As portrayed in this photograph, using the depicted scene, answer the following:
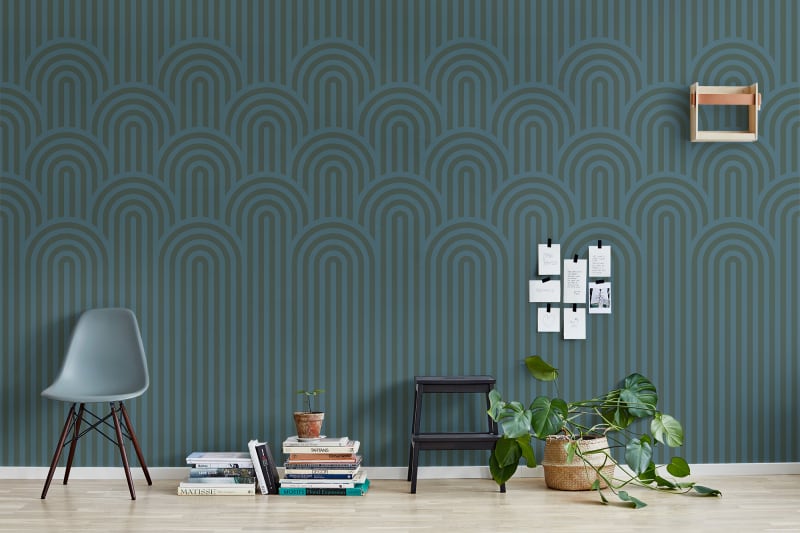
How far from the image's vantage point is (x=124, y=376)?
415cm

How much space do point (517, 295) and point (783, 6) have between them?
7.10ft

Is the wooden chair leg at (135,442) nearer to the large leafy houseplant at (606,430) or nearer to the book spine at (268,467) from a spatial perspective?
the book spine at (268,467)

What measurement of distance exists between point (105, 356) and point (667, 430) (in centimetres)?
287

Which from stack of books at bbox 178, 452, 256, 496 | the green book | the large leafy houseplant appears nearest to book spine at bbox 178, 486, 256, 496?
stack of books at bbox 178, 452, 256, 496

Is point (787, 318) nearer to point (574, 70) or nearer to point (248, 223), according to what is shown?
point (574, 70)

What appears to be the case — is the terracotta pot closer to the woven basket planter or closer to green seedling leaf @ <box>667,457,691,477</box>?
the woven basket planter

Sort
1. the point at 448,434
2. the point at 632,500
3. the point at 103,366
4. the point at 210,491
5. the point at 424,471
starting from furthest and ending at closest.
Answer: the point at 424,471
the point at 103,366
the point at 448,434
the point at 210,491
the point at 632,500

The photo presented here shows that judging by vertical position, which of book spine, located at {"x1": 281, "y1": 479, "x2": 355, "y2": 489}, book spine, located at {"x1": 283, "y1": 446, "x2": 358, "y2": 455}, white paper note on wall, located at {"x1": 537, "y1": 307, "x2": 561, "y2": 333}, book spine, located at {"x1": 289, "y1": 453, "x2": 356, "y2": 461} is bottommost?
book spine, located at {"x1": 281, "y1": 479, "x2": 355, "y2": 489}

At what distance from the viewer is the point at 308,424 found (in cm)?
402

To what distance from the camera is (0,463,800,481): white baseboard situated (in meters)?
4.25

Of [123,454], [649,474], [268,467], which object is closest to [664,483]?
[649,474]

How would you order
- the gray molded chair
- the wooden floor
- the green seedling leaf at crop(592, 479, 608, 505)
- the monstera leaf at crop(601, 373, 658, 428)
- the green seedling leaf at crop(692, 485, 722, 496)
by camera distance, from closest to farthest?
the wooden floor → the green seedling leaf at crop(592, 479, 608, 505) → the green seedling leaf at crop(692, 485, 722, 496) → the gray molded chair → the monstera leaf at crop(601, 373, 658, 428)

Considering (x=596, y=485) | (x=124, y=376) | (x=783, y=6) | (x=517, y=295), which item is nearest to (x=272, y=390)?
(x=124, y=376)

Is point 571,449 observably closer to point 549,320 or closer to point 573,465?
point 573,465
